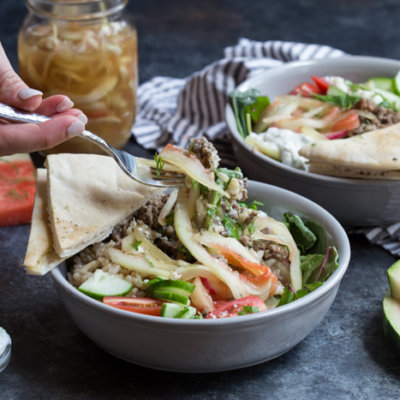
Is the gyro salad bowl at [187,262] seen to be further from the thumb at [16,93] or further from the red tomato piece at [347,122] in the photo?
the red tomato piece at [347,122]

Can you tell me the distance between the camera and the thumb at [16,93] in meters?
2.84

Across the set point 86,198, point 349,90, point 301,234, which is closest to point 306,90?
point 349,90

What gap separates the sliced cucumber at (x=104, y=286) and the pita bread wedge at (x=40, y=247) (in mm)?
142

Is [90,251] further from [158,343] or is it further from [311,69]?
[311,69]

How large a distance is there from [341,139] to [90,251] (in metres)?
1.44

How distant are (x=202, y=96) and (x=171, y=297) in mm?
2517

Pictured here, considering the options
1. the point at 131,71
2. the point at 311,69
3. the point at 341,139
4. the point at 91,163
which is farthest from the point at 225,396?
the point at 311,69

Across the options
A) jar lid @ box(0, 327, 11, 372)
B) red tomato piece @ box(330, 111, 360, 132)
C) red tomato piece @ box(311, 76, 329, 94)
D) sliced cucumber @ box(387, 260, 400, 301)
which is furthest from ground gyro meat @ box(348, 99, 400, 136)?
jar lid @ box(0, 327, 11, 372)

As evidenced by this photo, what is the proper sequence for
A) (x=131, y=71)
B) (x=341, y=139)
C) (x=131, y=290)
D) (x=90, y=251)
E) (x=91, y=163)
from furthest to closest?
(x=131, y=71) → (x=341, y=139) → (x=91, y=163) → (x=90, y=251) → (x=131, y=290)

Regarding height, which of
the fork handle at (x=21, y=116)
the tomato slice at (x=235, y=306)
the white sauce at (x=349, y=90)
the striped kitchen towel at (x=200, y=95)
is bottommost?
the striped kitchen towel at (x=200, y=95)

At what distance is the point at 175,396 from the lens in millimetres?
2543

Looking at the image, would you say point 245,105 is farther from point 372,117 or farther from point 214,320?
point 214,320

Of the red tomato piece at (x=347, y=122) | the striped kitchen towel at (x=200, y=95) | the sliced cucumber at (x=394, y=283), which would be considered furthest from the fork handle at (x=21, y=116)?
the striped kitchen towel at (x=200, y=95)

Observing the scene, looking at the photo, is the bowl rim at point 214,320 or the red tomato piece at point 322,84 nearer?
the bowl rim at point 214,320
